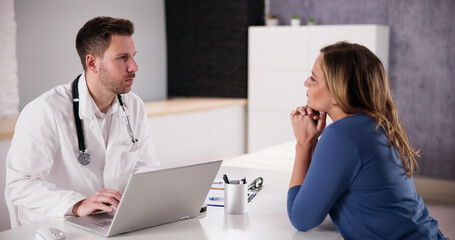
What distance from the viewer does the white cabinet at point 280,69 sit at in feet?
18.1

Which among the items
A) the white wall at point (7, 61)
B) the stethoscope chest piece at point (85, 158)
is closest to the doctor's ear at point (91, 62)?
the stethoscope chest piece at point (85, 158)

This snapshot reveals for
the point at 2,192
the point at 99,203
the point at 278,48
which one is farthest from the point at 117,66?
the point at 278,48

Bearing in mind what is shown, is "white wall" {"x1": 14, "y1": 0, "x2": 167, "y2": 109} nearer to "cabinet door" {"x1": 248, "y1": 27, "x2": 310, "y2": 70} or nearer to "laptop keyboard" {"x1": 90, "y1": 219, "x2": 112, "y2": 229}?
"cabinet door" {"x1": 248, "y1": 27, "x2": 310, "y2": 70}

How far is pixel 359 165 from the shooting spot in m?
1.71

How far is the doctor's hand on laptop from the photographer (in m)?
1.86

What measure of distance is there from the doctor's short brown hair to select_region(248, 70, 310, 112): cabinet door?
11.3ft

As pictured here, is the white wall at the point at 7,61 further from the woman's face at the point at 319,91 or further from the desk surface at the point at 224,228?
the woman's face at the point at 319,91

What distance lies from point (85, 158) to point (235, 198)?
2.19ft

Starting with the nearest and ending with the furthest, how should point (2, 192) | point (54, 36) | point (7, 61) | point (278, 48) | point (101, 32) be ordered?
point (101, 32) < point (2, 192) < point (7, 61) < point (54, 36) < point (278, 48)

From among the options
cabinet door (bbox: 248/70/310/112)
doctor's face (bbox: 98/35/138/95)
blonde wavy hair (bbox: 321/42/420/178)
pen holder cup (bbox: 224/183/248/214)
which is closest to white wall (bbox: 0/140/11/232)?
doctor's face (bbox: 98/35/138/95)

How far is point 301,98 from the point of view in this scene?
5715 millimetres

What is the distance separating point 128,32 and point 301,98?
3.49m

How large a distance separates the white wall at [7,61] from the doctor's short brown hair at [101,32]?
6.74 feet

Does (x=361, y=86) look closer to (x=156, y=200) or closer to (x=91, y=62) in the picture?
(x=156, y=200)
